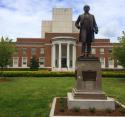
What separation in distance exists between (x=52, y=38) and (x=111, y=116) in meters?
68.9

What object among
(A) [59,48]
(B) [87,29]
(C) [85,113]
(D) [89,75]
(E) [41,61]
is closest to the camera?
(C) [85,113]

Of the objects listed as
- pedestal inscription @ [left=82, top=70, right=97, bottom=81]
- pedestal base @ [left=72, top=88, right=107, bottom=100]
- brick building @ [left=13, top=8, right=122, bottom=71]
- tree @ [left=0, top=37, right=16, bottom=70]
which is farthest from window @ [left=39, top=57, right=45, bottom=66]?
pedestal base @ [left=72, top=88, right=107, bottom=100]

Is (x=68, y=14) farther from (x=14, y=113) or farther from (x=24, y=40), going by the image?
(x=14, y=113)

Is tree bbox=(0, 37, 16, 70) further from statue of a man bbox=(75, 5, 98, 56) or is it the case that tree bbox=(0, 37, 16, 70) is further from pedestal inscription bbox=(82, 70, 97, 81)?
pedestal inscription bbox=(82, 70, 97, 81)

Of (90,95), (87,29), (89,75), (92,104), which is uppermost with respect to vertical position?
(87,29)

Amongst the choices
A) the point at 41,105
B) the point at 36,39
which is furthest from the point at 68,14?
the point at 41,105


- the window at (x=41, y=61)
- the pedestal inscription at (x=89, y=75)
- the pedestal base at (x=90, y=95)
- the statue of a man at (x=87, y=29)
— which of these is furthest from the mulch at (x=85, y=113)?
the window at (x=41, y=61)

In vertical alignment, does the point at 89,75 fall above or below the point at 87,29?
below

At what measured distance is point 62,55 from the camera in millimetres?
83250

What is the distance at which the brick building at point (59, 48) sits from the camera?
80562 mm

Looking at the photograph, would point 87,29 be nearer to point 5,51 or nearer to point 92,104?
point 92,104

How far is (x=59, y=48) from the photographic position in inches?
3157

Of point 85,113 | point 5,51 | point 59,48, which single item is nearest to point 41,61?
point 59,48

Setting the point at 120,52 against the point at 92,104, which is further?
the point at 120,52
